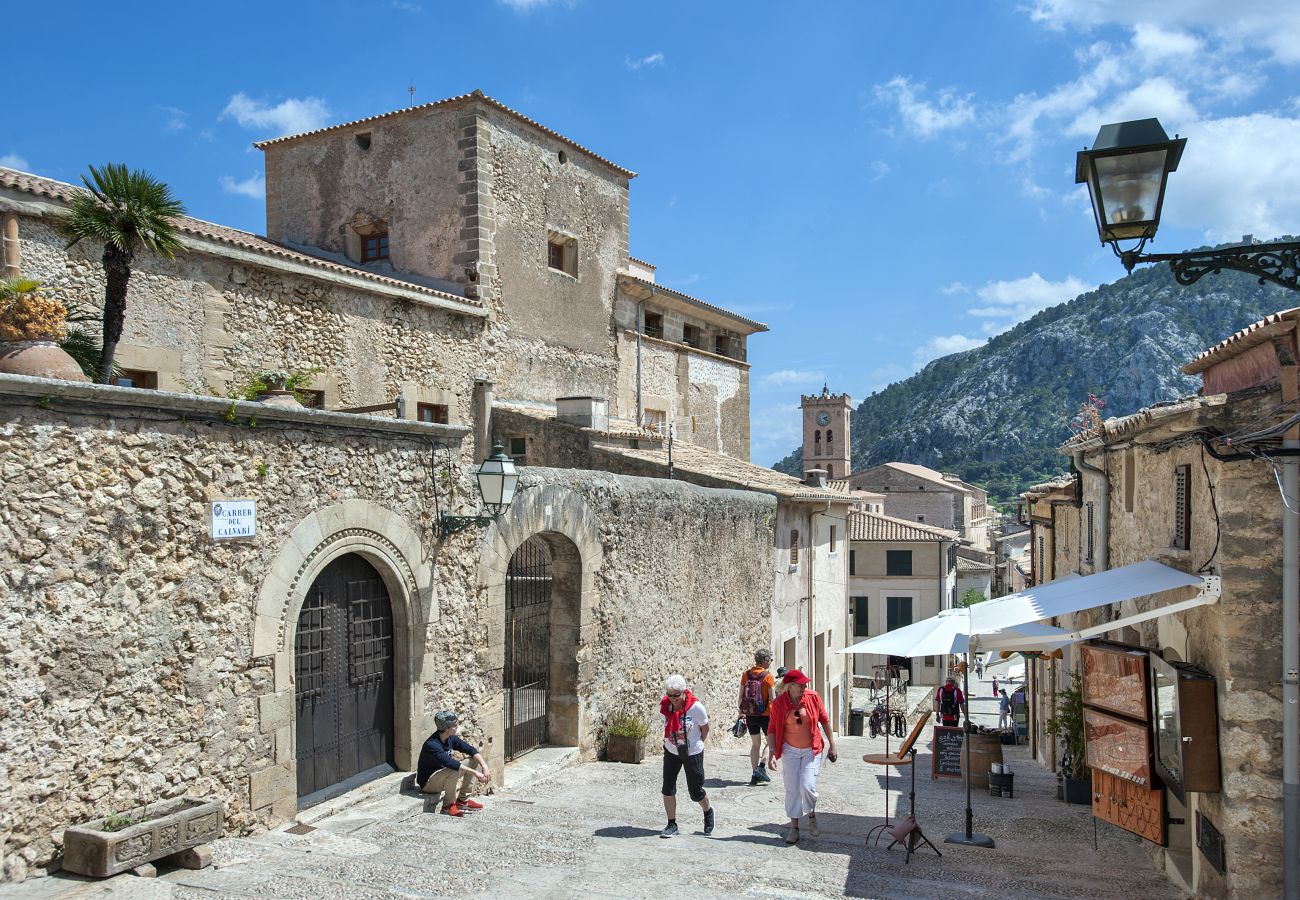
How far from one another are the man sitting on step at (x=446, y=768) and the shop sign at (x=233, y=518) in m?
2.45

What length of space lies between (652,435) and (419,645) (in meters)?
10.9

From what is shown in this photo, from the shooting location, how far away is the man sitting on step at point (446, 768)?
834cm

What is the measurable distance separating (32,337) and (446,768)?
15.1ft

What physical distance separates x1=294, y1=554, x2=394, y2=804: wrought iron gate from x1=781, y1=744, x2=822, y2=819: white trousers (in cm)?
351

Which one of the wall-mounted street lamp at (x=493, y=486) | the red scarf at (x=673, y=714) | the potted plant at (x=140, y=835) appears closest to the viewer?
the potted plant at (x=140, y=835)

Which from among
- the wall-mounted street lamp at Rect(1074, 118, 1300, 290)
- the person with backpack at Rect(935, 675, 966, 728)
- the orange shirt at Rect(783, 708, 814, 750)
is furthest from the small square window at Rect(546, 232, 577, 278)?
the wall-mounted street lamp at Rect(1074, 118, 1300, 290)

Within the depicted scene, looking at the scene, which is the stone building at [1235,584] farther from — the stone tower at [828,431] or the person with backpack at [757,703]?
the stone tower at [828,431]

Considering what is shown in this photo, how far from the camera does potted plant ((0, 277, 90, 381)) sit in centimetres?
631

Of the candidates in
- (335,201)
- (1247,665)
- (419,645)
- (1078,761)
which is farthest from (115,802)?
(335,201)

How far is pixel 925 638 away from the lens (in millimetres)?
8500

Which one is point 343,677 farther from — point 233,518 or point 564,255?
point 564,255

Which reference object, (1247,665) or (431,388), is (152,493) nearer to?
(1247,665)

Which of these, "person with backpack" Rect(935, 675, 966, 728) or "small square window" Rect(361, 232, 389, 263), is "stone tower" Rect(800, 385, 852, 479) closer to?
"small square window" Rect(361, 232, 389, 263)

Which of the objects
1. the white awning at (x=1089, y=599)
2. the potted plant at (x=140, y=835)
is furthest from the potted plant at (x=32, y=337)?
the white awning at (x=1089, y=599)
